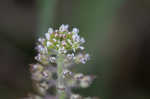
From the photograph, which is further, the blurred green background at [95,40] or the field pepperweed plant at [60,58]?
the blurred green background at [95,40]

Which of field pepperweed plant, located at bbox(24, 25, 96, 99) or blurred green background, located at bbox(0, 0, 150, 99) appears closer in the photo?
field pepperweed plant, located at bbox(24, 25, 96, 99)

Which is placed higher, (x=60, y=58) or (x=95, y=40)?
(x=95, y=40)

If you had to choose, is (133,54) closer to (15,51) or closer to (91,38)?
(91,38)

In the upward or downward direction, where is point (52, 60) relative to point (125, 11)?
downward

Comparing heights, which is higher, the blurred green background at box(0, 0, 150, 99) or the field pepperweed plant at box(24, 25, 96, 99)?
the blurred green background at box(0, 0, 150, 99)

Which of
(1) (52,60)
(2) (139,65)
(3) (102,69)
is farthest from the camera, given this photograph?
(2) (139,65)

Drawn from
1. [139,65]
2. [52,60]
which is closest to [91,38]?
[139,65]

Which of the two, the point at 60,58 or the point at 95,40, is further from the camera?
the point at 95,40

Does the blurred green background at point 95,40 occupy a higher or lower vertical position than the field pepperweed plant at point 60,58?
higher
